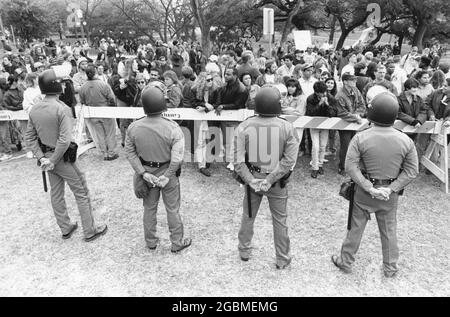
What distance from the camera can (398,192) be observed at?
3.77 metres

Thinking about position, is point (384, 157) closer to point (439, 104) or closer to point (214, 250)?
point (214, 250)

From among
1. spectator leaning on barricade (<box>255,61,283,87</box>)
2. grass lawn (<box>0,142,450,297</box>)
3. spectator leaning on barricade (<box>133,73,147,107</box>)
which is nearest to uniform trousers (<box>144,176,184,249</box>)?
grass lawn (<box>0,142,450,297</box>)

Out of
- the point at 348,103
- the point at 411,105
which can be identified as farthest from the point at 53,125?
the point at 411,105

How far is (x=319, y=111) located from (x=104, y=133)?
456cm

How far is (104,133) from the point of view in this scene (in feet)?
26.2

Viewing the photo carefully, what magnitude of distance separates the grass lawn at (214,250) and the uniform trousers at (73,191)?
234 millimetres

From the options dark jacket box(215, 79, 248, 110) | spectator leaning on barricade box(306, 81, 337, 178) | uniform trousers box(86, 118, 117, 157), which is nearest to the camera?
spectator leaning on barricade box(306, 81, 337, 178)

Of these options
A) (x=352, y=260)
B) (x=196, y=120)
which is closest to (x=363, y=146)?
(x=352, y=260)

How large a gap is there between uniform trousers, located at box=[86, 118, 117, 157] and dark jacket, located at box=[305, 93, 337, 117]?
420cm

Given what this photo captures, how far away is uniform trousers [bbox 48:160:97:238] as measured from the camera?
4.59 meters

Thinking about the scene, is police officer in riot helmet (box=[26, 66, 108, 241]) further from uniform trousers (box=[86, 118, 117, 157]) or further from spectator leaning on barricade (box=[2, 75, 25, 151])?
spectator leaning on barricade (box=[2, 75, 25, 151])

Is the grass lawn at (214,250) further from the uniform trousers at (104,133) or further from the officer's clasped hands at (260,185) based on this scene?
the uniform trousers at (104,133)

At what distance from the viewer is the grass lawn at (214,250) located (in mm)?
3963
